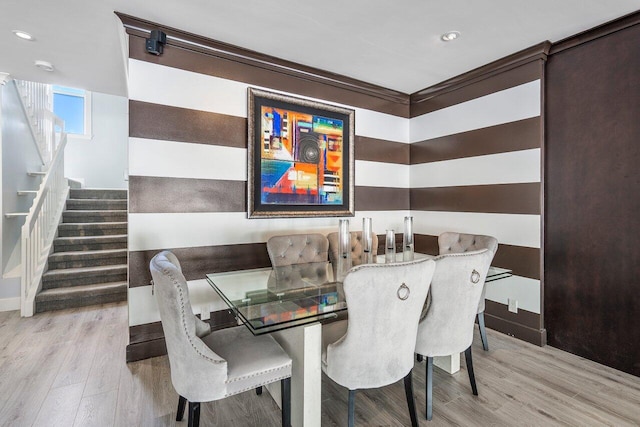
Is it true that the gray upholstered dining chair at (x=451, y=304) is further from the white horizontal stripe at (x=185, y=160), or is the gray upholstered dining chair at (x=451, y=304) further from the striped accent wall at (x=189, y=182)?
the white horizontal stripe at (x=185, y=160)

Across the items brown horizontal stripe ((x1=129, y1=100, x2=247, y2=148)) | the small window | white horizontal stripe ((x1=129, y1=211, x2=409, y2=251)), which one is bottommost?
white horizontal stripe ((x1=129, y1=211, x2=409, y2=251))

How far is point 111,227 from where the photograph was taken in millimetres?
4527

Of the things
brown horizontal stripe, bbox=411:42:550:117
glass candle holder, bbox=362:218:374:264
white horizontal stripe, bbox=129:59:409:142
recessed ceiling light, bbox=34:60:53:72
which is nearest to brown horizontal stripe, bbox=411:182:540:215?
brown horizontal stripe, bbox=411:42:550:117

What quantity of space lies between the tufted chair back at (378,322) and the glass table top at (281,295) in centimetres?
18

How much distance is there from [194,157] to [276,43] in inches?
47.5

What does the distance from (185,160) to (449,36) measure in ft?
7.83

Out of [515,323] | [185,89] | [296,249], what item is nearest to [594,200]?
[515,323]

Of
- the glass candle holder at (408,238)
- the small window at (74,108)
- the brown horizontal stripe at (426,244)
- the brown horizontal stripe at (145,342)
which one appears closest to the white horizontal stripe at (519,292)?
the brown horizontal stripe at (426,244)

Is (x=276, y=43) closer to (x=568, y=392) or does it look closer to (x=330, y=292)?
(x=330, y=292)

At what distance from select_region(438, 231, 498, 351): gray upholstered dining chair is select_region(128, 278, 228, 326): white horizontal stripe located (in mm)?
2193

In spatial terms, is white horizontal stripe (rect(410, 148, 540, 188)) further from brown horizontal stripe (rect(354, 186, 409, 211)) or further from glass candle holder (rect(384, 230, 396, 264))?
glass candle holder (rect(384, 230, 396, 264))

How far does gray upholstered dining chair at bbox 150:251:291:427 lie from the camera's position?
4.26ft

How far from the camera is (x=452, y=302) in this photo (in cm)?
174

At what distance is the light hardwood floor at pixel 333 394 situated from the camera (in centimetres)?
178
